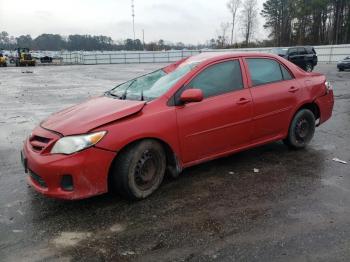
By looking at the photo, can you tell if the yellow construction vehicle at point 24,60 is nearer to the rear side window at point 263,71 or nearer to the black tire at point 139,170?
the rear side window at point 263,71

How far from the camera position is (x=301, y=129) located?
20.9 feet

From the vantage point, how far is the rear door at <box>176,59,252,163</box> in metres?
4.85

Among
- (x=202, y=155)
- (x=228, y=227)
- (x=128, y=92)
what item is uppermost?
(x=128, y=92)

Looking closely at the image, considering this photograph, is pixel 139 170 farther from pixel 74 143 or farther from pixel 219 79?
pixel 219 79

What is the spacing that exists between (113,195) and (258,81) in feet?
8.62

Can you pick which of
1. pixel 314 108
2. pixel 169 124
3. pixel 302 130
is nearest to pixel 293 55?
pixel 314 108

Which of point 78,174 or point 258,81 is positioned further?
point 258,81

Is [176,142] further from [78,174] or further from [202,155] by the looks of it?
[78,174]

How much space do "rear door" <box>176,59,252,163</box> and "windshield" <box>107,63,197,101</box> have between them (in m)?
0.22

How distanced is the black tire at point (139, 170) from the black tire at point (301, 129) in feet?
8.16

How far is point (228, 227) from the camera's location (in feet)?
12.7

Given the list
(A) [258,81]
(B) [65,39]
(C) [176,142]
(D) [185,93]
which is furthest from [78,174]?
(B) [65,39]

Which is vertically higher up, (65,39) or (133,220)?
(65,39)

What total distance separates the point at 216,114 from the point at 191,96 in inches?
21.9
